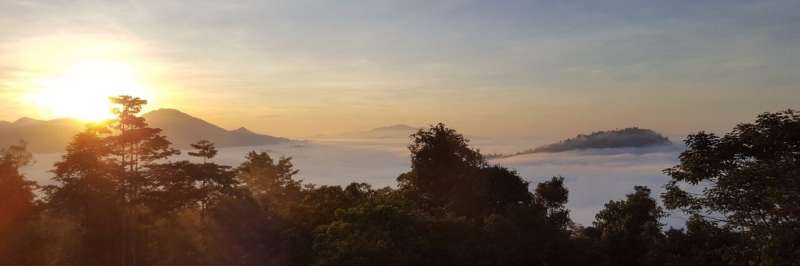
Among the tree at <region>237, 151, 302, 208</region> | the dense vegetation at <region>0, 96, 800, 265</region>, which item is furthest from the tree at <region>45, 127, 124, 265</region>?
the tree at <region>237, 151, 302, 208</region>

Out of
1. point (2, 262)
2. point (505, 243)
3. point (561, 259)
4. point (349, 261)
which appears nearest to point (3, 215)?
point (2, 262)

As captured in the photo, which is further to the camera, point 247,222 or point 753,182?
point 247,222

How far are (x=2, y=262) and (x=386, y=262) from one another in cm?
2277

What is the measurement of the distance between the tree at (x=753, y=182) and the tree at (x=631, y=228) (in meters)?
18.1

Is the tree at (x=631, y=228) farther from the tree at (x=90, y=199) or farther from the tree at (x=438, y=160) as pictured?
the tree at (x=90, y=199)

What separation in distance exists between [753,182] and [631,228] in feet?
74.6

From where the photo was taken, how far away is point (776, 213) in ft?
62.3

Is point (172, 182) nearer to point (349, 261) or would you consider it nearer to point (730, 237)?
point (349, 261)

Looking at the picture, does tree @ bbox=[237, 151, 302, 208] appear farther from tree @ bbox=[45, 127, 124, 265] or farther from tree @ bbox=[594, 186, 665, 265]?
tree @ bbox=[594, 186, 665, 265]

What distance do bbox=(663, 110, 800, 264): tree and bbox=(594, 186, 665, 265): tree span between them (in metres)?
18.1

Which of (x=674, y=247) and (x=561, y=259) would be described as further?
(x=561, y=259)

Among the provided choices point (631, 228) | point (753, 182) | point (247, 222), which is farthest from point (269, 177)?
point (753, 182)

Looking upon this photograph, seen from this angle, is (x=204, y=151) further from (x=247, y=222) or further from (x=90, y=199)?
(x=247, y=222)

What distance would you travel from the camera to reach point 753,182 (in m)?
20.0
